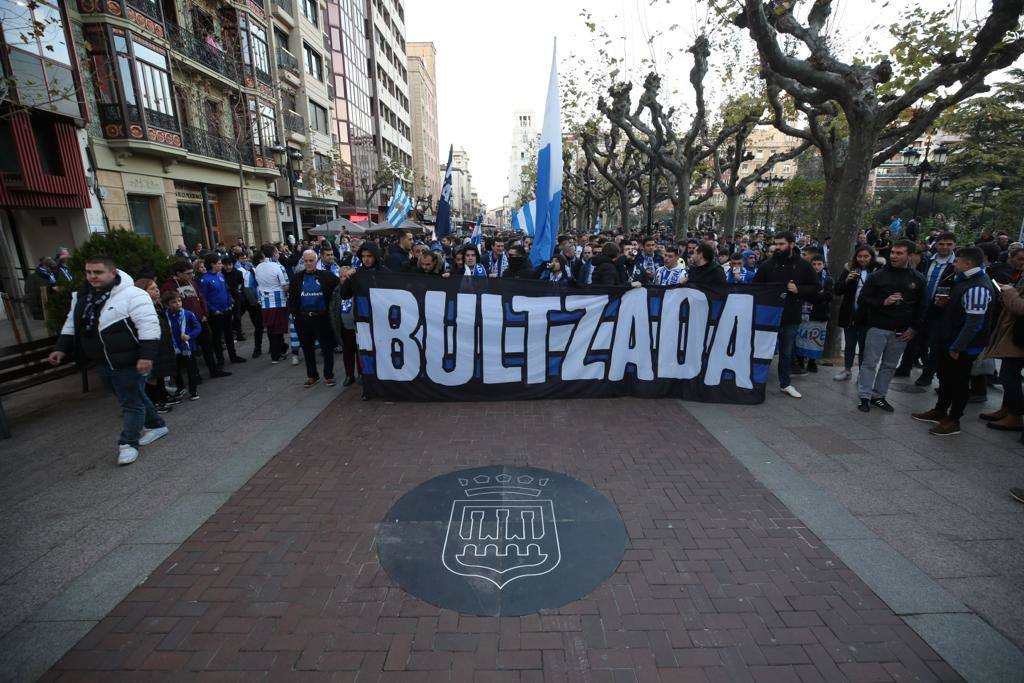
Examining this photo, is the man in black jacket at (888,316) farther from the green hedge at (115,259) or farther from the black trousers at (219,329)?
the green hedge at (115,259)

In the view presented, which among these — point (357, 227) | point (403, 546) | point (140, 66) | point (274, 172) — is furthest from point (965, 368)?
point (274, 172)

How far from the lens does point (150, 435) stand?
543cm

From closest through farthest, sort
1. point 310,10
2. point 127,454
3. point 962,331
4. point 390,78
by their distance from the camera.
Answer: point 127,454, point 962,331, point 310,10, point 390,78

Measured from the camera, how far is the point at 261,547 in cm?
356

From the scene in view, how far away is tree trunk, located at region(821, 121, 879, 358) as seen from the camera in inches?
294

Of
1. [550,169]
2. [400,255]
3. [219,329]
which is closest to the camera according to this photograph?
[550,169]

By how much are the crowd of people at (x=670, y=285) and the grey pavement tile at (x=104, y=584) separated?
6.08 feet

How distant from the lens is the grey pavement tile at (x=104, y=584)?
2963 mm

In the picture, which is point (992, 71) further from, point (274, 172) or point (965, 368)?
point (274, 172)

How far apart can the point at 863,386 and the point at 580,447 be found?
3.96 metres

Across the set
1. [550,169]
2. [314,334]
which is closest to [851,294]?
[550,169]

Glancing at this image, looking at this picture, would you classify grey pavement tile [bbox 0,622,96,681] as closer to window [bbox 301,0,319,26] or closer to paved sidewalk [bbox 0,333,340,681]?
paved sidewalk [bbox 0,333,340,681]

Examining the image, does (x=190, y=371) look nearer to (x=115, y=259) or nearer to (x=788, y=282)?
(x=115, y=259)

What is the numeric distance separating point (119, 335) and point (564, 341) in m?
4.91
